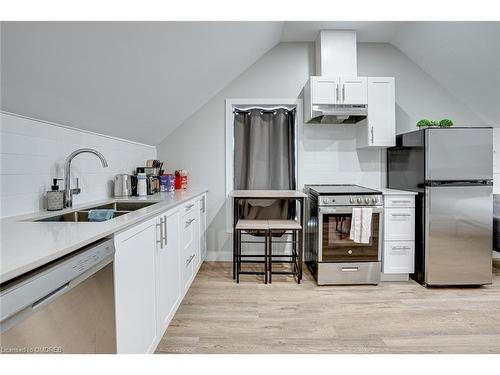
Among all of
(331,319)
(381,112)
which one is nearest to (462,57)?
(381,112)

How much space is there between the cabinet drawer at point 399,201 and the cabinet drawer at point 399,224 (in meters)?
0.04

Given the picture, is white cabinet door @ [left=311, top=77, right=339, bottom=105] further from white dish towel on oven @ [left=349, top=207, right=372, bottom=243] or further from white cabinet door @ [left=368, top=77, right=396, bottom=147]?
white dish towel on oven @ [left=349, top=207, right=372, bottom=243]

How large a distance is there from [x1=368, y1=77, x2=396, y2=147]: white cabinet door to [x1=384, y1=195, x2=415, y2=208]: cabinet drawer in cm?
63

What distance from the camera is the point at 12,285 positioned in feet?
2.49

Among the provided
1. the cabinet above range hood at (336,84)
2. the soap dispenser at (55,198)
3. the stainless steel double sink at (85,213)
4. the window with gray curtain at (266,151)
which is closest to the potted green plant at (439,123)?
the cabinet above range hood at (336,84)

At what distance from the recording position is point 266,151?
379cm

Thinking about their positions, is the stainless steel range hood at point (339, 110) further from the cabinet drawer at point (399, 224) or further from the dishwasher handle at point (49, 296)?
the dishwasher handle at point (49, 296)

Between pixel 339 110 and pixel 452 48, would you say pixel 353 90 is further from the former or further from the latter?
pixel 452 48

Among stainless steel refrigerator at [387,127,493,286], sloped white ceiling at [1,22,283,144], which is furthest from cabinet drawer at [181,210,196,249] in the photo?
stainless steel refrigerator at [387,127,493,286]

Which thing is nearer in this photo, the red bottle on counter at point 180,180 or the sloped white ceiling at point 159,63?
the sloped white ceiling at point 159,63

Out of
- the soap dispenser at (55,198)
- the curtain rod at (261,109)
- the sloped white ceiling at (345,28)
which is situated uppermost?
the sloped white ceiling at (345,28)

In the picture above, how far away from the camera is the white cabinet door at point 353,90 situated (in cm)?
321

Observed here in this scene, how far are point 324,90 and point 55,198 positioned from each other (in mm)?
2641

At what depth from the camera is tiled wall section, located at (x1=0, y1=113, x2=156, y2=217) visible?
5.26 ft
